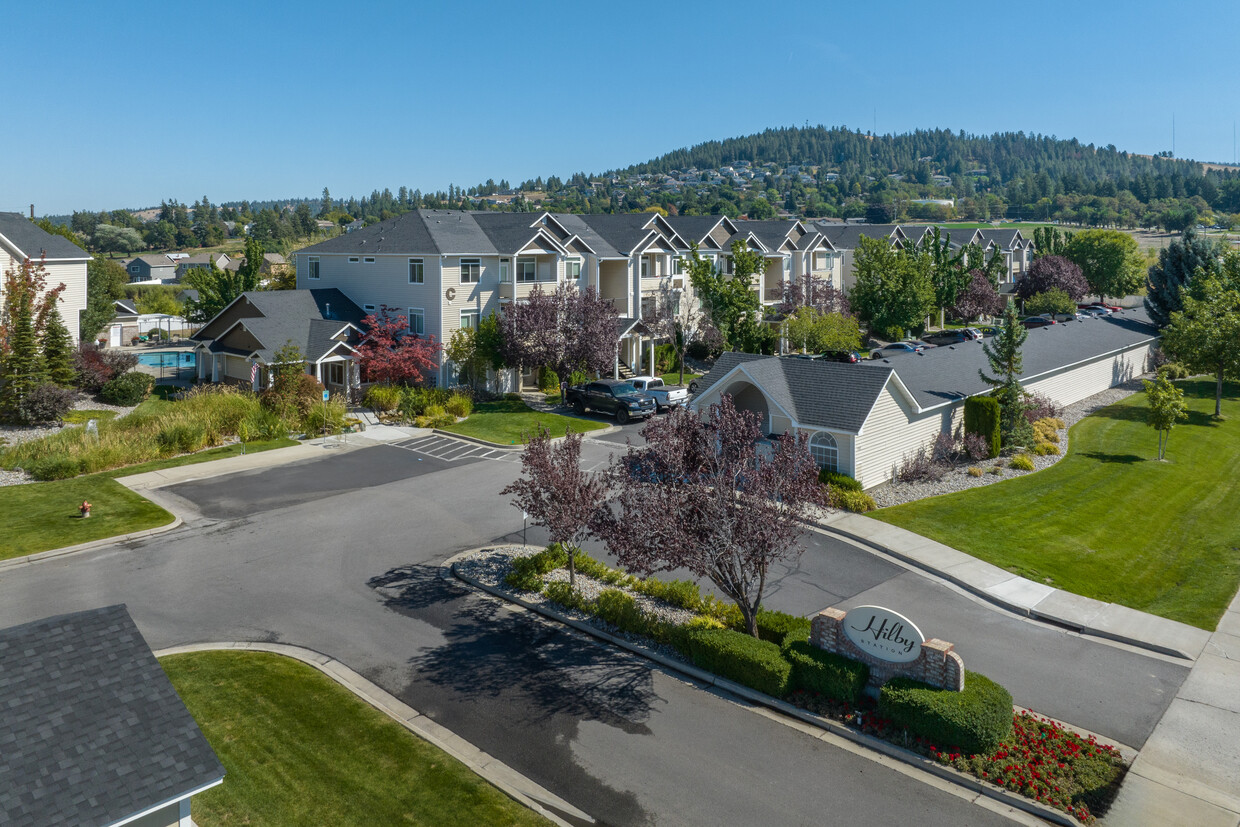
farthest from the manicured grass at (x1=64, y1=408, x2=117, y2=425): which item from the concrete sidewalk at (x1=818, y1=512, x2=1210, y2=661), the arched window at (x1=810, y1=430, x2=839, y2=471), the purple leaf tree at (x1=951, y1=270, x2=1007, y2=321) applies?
the purple leaf tree at (x1=951, y1=270, x2=1007, y2=321)

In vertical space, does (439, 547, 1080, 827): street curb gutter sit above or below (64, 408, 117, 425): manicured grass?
below

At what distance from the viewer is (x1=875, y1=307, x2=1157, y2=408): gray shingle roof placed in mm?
32625

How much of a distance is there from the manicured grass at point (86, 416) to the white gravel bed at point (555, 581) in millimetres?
21709

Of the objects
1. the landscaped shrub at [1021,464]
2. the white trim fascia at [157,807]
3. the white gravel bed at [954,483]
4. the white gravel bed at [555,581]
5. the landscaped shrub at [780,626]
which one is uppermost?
the white trim fascia at [157,807]

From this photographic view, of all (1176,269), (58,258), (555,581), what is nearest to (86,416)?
(58,258)

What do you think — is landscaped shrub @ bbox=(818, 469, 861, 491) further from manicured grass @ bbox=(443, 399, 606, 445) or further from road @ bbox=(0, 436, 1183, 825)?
manicured grass @ bbox=(443, 399, 606, 445)

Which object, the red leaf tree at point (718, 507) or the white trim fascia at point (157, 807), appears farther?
the red leaf tree at point (718, 507)

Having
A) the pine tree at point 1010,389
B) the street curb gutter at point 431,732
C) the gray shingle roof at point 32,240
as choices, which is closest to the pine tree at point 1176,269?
the pine tree at point 1010,389

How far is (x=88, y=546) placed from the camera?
75.0 feet

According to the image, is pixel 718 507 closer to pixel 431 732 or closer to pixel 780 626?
pixel 780 626

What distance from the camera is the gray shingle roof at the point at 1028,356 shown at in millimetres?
32625

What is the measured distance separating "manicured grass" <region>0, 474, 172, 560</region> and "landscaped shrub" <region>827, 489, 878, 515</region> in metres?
19.6

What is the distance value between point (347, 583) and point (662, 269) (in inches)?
1462

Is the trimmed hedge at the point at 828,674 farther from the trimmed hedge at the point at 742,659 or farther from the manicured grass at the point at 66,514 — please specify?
the manicured grass at the point at 66,514
